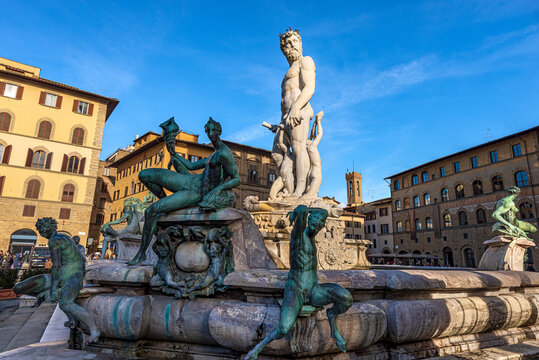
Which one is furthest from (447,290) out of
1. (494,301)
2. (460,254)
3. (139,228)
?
(460,254)

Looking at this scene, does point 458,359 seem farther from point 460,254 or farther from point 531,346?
point 460,254

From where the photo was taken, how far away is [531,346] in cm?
342

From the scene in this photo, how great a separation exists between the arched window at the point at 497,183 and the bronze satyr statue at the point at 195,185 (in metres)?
41.3

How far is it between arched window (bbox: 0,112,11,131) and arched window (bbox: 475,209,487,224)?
49518 mm

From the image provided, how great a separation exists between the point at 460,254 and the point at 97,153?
42.1 m

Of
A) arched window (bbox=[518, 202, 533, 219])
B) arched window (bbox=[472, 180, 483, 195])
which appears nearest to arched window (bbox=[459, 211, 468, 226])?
arched window (bbox=[472, 180, 483, 195])

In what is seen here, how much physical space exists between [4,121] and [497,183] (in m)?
50.6

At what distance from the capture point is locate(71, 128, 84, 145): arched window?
34.4m

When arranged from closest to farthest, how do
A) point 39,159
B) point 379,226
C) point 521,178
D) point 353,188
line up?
point 39,159 < point 521,178 < point 379,226 < point 353,188

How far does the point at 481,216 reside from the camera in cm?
3728

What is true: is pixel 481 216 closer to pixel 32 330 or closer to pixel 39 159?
pixel 32 330

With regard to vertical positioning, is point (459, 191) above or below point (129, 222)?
above

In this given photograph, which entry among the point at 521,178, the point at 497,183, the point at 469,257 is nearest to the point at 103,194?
the point at 469,257

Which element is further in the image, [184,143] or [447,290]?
[184,143]
